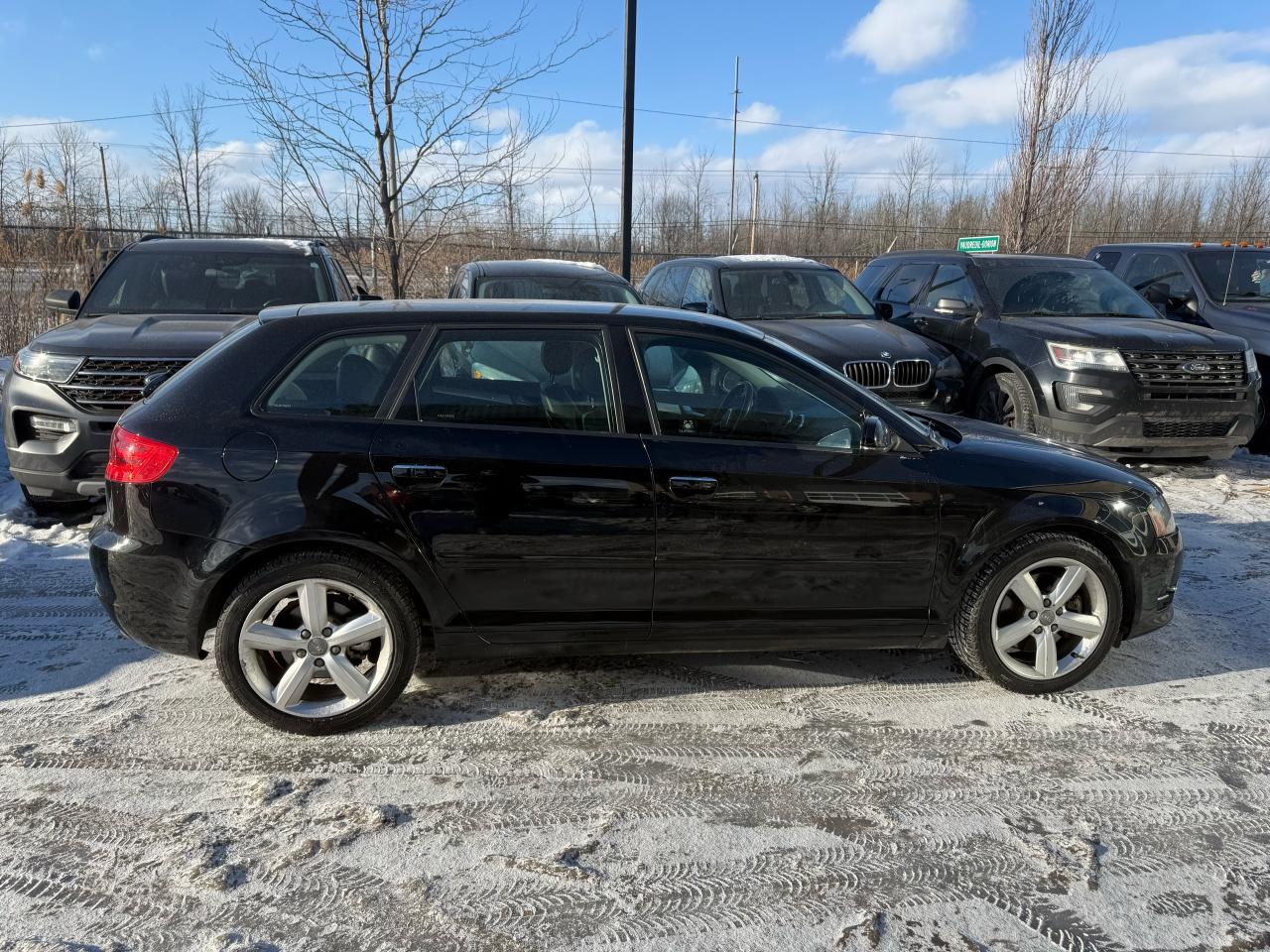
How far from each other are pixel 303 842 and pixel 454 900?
591mm

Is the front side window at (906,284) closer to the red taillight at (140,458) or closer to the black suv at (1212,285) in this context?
the black suv at (1212,285)

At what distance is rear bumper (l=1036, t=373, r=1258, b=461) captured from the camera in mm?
7688

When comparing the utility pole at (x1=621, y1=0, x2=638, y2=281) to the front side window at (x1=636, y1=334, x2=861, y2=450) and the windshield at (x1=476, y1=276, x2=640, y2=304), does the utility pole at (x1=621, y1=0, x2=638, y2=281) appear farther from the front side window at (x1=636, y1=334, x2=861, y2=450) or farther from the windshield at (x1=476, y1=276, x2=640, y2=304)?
the front side window at (x1=636, y1=334, x2=861, y2=450)

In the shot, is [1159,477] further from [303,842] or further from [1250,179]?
[1250,179]

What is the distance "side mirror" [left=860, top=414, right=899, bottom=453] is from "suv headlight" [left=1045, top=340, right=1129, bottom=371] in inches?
199

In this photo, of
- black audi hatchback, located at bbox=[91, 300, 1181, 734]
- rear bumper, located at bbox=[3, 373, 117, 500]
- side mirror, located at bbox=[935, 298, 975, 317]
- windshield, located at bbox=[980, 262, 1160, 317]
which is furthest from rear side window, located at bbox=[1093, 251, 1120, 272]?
rear bumper, located at bbox=[3, 373, 117, 500]

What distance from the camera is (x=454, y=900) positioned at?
2596mm

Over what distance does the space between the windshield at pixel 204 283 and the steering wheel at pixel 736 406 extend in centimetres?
449

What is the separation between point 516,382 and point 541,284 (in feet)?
17.0

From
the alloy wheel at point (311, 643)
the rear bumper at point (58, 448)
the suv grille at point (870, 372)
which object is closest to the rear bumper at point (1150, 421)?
the suv grille at point (870, 372)

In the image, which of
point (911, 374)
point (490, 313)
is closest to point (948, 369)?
point (911, 374)

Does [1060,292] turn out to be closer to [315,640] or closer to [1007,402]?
[1007,402]

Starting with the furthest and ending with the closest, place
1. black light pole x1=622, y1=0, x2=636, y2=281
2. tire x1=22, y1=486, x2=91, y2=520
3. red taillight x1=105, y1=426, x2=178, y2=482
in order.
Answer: black light pole x1=622, y1=0, x2=636, y2=281
tire x1=22, y1=486, x2=91, y2=520
red taillight x1=105, y1=426, x2=178, y2=482

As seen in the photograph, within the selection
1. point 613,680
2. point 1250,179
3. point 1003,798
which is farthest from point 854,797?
point 1250,179
